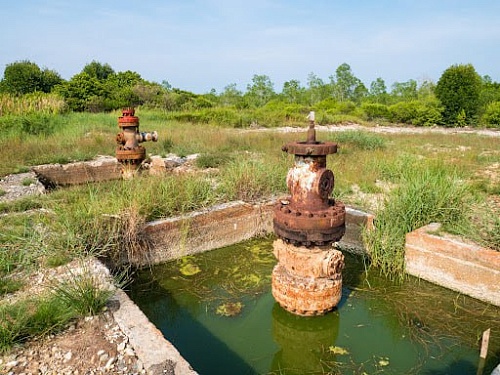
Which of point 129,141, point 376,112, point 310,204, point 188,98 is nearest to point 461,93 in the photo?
point 376,112

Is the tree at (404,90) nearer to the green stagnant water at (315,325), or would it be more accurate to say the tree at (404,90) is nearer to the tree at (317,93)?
the tree at (317,93)

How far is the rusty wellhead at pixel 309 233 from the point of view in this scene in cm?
264

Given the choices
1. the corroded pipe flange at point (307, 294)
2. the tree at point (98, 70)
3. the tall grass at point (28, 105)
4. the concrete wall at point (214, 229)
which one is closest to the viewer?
the corroded pipe flange at point (307, 294)

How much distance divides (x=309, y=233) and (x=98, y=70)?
111ft

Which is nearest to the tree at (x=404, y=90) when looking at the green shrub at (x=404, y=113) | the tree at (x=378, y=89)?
the tree at (x=378, y=89)

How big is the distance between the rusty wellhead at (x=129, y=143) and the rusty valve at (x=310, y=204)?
112 inches

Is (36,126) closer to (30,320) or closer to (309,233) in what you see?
(30,320)

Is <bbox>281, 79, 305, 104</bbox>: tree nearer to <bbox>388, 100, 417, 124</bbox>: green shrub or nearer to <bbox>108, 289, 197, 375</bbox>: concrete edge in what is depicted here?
<bbox>388, 100, 417, 124</bbox>: green shrub

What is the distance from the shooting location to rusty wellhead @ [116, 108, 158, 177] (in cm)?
490

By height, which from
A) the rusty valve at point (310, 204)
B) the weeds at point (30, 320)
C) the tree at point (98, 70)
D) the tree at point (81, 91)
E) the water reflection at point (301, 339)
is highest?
the tree at point (98, 70)

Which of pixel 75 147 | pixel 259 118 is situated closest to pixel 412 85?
pixel 259 118

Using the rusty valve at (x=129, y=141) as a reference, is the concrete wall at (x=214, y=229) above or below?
below

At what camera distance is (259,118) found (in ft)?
66.8

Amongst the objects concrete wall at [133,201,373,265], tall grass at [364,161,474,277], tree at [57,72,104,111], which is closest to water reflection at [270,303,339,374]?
tall grass at [364,161,474,277]
